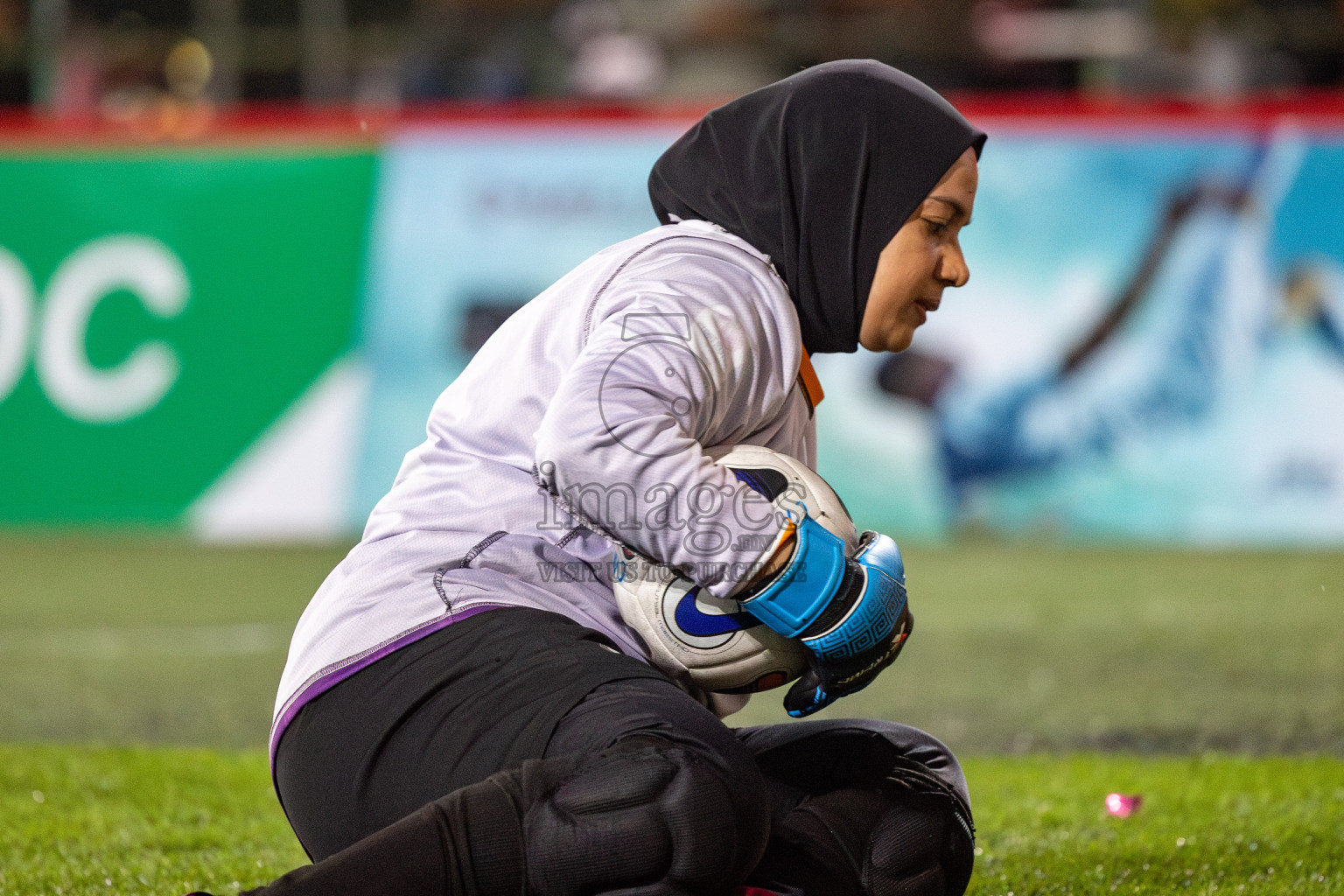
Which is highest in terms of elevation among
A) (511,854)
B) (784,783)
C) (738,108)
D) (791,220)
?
(738,108)

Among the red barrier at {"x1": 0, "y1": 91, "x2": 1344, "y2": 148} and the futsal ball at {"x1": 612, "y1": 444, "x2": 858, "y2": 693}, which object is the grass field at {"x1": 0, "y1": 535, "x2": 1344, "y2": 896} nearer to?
the futsal ball at {"x1": 612, "y1": 444, "x2": 858, "y2": 693}

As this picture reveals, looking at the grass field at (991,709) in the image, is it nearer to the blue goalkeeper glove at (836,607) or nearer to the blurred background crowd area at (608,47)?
the blue goalkeeper glove at (836,607)

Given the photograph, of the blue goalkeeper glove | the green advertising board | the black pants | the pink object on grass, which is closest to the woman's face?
the blue goalkeeper glove

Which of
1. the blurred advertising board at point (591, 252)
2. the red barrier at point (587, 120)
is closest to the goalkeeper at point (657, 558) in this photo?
the blurred advertising board at point (591, 252)

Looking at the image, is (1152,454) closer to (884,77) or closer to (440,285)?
(440,285)

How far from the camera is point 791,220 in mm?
2266

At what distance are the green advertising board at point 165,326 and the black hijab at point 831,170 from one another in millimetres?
5924

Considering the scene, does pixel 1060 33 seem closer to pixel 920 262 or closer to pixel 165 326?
pixel 165 326

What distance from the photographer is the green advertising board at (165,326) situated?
7.96 meters

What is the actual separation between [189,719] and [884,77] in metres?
3.11

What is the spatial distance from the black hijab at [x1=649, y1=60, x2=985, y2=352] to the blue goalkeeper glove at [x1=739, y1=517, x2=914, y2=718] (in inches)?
16.3

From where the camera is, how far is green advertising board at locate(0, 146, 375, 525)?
796 centimetres

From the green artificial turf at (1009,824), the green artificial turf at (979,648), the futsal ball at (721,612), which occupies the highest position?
the futsal ball at (721,612)

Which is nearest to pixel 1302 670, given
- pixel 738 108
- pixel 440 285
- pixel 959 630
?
pixel 959 630
